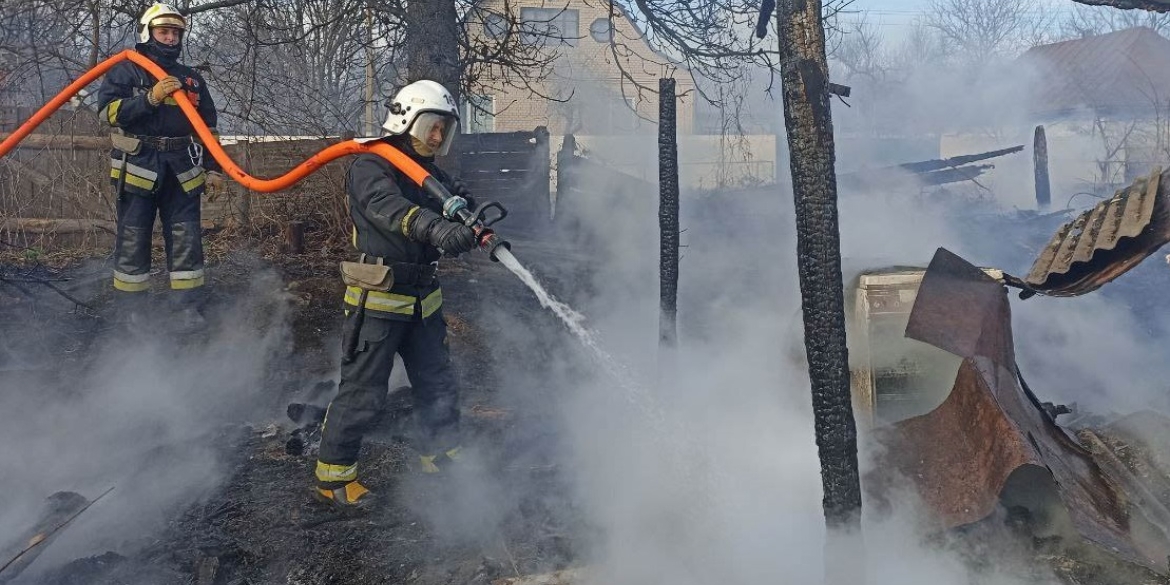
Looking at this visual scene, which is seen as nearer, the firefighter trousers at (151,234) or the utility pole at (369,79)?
the firefighter trousers at (151,234)

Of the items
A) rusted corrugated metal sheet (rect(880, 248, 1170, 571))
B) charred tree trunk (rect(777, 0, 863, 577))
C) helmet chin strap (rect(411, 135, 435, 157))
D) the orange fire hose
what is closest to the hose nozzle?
the orange fire hose

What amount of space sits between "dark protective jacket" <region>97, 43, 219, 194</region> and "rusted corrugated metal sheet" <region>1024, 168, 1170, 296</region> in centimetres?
→ 508

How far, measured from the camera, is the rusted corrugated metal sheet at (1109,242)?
4.05 m

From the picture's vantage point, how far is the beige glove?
5.01 m

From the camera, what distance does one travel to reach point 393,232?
3.80 m

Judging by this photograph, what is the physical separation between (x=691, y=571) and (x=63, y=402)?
3779 mm

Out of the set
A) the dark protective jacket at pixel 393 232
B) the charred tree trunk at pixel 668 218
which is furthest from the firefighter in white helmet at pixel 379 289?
the charred tree trunk at pixel 668 218

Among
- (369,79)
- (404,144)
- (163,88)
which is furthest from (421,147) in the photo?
(369,79)

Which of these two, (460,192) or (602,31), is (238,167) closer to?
(460,192)

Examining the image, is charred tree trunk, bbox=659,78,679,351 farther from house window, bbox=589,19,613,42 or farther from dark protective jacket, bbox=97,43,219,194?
dark protective jacket, bbox=97,43,219,194

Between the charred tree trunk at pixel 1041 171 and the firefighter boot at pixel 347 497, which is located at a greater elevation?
the charred tree trunk at pixel 1041 171

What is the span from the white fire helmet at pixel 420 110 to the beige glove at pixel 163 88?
191 centimetres

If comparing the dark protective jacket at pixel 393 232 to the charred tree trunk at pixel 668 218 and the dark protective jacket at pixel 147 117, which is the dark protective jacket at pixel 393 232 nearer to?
the charred tree trunk at pixel 668 218

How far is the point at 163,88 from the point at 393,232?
2.24 m
